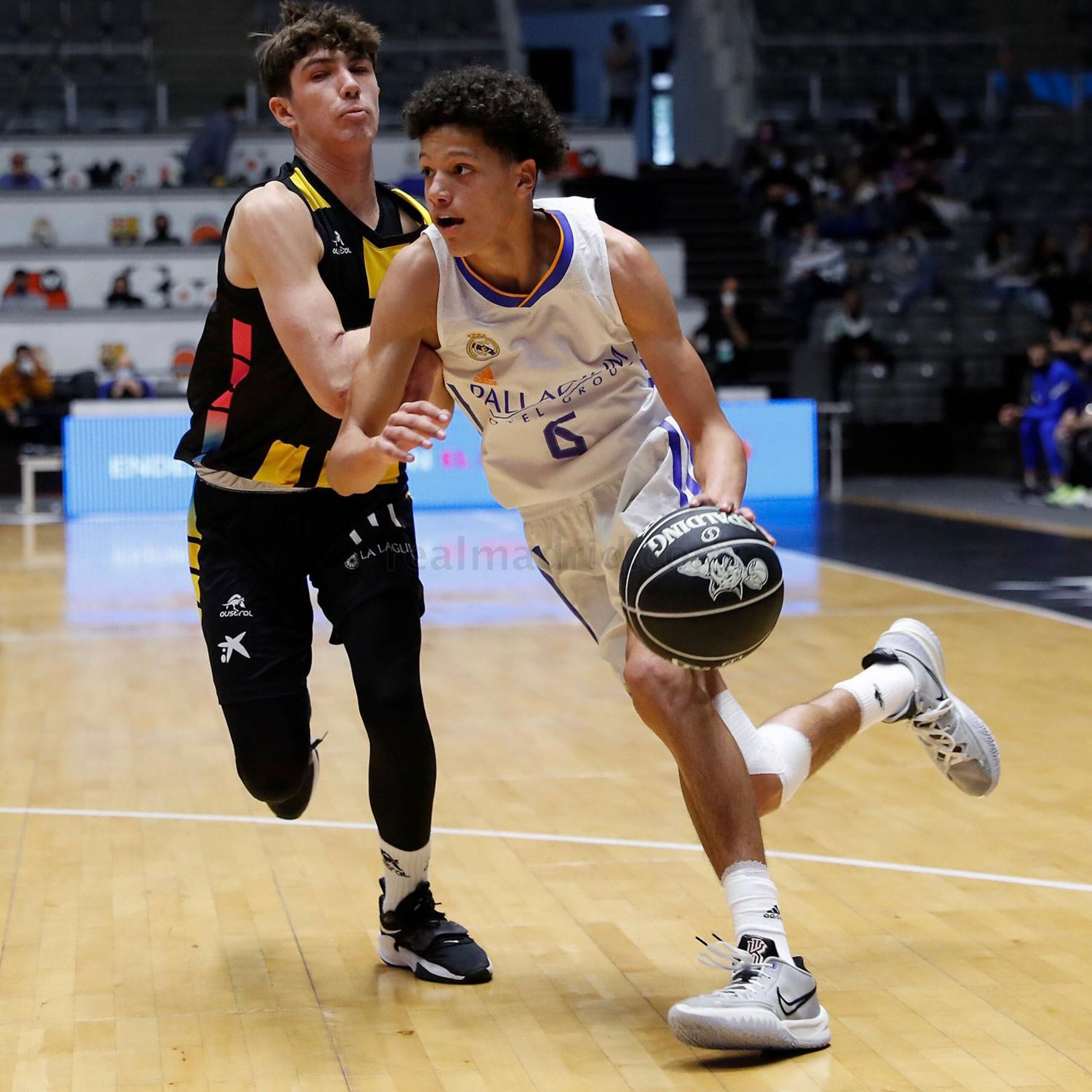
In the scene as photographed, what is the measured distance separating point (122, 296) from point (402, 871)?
49.9ft

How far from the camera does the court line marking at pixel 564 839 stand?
4.03m

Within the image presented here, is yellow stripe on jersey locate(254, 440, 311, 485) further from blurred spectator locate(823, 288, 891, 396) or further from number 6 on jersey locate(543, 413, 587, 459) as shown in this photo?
blurred spectator locate(823, 288, 891, 396)

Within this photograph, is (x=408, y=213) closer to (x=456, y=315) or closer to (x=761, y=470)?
(x=456, y=315)

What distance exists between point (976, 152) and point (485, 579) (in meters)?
14.4

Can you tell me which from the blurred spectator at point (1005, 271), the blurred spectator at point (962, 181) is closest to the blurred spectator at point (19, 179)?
the blurred spectator at point (1005, 271)

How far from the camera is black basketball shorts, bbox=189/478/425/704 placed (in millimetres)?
3443

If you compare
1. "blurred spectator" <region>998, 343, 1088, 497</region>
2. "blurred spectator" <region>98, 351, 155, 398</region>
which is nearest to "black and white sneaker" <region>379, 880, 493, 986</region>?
"blurred spectator" <region>998, 343, 1088, 497</region>

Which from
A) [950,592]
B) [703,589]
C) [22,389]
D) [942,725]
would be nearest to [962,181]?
[22,389]

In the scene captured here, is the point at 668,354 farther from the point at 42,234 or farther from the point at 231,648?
the point at 42,234

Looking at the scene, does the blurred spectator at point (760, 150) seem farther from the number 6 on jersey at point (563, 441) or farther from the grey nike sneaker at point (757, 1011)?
the grey nike sneaker at point (757, 1011)

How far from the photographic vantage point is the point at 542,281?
123 inches

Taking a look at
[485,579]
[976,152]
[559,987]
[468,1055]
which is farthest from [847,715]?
[976,152]

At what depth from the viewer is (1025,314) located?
1923 centimetres

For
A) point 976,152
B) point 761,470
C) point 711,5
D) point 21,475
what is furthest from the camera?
point 711,5
